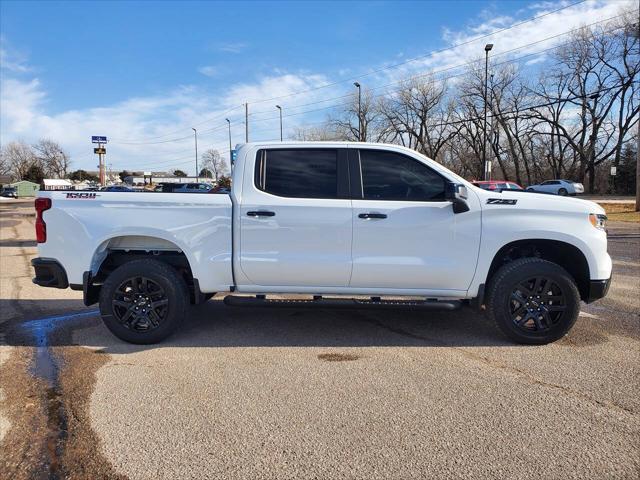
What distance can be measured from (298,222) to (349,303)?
3.14 feet

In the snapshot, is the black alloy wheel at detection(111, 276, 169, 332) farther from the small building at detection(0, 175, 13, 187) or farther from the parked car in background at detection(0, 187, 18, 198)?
the small building at detection(0, 175, 13, 187)

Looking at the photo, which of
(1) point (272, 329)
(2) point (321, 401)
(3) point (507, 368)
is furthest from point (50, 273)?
(3) point (507, 368)

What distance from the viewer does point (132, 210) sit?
4602mm

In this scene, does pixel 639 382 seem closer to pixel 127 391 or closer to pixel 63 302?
pixel 127 391

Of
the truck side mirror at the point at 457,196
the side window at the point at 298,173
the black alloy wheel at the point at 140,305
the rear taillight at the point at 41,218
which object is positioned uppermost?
the side window at the point at 298,173

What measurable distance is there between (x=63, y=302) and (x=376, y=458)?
5.58 metres

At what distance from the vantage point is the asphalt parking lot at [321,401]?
8.95 feet

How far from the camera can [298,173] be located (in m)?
4.74

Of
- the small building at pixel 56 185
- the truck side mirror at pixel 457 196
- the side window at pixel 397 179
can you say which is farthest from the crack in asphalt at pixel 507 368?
the small building at pixel 56 185

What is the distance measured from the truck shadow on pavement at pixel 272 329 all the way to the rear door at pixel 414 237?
0.47m

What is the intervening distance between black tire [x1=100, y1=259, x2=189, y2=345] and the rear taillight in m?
0.80

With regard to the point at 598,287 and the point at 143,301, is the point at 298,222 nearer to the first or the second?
the point at 143,301

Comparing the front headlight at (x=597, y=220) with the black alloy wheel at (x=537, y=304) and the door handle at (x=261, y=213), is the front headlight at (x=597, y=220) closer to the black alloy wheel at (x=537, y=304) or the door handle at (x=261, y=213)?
the black alloy wheel at (x=537, y=304)

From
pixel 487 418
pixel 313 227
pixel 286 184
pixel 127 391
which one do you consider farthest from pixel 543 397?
pixel 127 391
